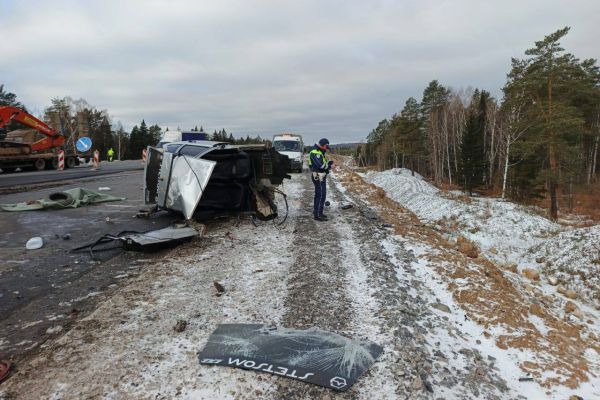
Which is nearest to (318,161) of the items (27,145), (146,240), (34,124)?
(146,240)

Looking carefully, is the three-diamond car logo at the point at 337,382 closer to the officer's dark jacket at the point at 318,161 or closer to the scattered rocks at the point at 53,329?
the scattered rocks at the point at 53,329

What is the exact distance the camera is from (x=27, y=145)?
2059cm

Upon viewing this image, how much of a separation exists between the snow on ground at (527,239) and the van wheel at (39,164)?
22040mm

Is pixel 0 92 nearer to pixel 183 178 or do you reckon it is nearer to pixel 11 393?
pixel 183 178

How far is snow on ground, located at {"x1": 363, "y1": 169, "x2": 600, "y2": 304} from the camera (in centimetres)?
674

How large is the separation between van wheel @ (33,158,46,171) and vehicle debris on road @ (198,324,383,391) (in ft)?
77.8

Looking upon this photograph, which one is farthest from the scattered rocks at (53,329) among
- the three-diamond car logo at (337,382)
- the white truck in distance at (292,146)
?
the white truck in distance at (292,146)

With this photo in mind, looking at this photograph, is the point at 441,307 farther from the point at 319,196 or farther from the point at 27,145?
the point at 27,145

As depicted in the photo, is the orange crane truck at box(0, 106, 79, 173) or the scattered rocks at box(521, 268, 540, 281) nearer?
the scattered rocks at box(521, 268, 540, 281)

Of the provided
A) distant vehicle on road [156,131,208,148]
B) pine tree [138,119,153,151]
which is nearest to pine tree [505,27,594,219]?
distant vehicle on road [156,131,208,148]

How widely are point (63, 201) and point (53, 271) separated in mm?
5672

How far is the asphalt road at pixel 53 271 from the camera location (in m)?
3.56

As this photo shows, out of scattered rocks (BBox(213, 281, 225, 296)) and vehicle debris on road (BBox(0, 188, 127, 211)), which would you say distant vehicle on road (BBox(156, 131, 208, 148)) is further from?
scattered rocks (BBox(213, 281, 225, 296))

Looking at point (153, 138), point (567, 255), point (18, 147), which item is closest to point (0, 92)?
point (153, 138)
